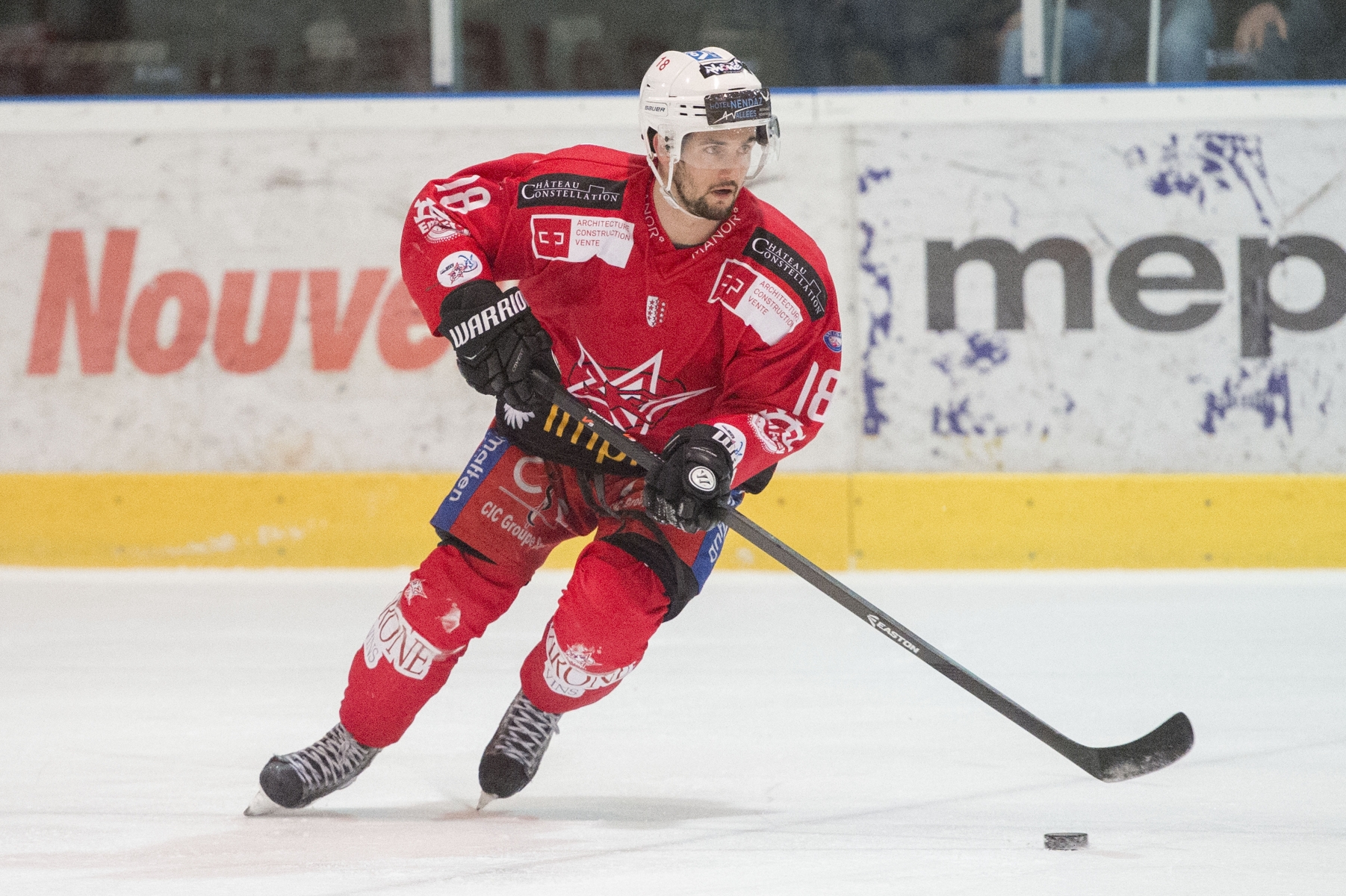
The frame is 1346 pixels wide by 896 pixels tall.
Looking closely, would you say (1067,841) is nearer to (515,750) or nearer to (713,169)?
(515,750)

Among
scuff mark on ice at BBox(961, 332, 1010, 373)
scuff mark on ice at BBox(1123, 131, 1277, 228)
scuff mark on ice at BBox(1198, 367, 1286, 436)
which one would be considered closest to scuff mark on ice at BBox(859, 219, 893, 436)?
scuff mark on ice at BBox(961, 332, 1010, 373)

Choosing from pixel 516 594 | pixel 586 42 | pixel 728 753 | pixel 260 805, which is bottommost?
pixel 728 753

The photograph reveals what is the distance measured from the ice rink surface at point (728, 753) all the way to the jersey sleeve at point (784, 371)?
565mm

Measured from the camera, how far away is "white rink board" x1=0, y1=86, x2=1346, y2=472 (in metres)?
4.74

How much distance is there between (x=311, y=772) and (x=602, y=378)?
745mm

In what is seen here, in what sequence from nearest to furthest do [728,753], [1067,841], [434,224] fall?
[1067,841] < [434,224] < [728,753]

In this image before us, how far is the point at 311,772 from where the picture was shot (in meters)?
2.26

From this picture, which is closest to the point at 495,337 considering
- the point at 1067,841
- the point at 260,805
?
the point at 260,805

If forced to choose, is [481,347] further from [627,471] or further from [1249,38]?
[1249,38]

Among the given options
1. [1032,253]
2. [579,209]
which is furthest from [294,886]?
[1032,253]

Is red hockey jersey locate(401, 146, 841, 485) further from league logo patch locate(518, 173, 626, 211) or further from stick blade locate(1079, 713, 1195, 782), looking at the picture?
stick blade locate(1079, 713, 1195, 782)

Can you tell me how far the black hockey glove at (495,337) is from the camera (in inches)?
88.2

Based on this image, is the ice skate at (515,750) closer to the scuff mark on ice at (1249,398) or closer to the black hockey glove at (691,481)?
the black hockey glove at (691,481)

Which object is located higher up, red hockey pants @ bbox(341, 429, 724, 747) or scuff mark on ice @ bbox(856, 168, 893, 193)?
scuff mark on ice @ bbox(856, 168, 893, 193)
